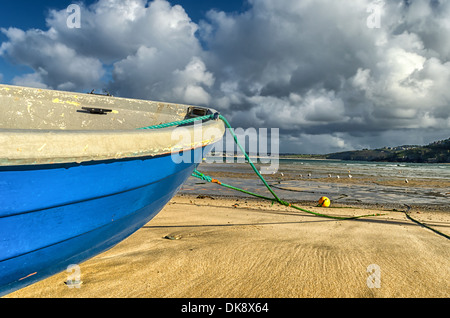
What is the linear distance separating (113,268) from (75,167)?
1.58m

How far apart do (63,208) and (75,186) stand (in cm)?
13

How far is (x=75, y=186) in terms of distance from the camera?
122 centimetres

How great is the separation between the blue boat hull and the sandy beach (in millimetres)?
645

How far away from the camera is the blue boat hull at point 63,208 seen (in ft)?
3.59

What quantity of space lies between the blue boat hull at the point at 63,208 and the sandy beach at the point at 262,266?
2.12 feet

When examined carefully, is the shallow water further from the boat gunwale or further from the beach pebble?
the boat gunwale

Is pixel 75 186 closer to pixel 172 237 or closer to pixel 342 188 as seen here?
pixel 172 237

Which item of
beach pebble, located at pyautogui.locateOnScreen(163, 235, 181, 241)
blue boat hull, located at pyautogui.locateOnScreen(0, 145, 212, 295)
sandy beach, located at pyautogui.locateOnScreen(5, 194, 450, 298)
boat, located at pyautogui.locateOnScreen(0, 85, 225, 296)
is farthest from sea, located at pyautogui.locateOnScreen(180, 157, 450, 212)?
blue boat hull, located at pyautogui.locateOnScreen(0, 145, 212, 295)

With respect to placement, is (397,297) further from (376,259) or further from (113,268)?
(113,268)

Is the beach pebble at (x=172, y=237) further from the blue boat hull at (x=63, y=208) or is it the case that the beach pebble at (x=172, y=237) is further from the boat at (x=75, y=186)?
the blue boat hull at (x=63, y=208)

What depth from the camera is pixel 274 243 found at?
10.6 feet
